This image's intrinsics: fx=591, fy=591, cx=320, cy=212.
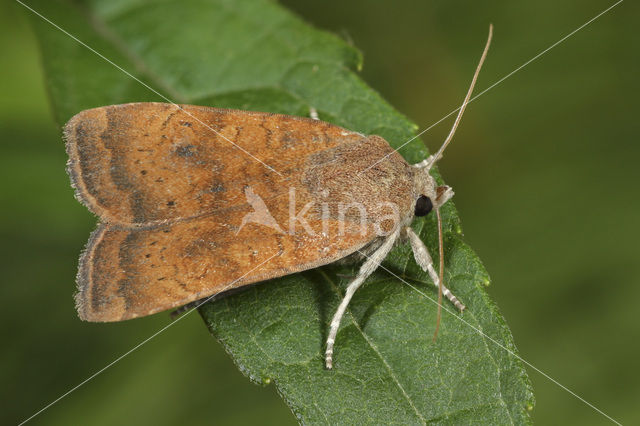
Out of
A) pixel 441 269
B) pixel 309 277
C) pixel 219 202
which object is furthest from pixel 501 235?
pixel 219 202

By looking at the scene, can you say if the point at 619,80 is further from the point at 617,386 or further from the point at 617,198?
the point at 617,386

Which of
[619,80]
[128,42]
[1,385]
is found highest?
[619,80]

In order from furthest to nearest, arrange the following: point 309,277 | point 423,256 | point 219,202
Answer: point 309,277
point 423,256
point 219,202

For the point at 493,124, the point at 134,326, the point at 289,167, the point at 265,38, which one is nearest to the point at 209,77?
the point at 265,38

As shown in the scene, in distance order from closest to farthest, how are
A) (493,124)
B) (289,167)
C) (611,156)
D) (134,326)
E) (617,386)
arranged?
(289,167) → (617,386) → (134,326) → (611,156) → (493,124)

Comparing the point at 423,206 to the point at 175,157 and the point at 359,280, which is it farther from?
the point at 175,157

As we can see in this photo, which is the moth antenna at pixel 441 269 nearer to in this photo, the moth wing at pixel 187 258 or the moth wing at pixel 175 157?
the moth wing at pixel 187 258

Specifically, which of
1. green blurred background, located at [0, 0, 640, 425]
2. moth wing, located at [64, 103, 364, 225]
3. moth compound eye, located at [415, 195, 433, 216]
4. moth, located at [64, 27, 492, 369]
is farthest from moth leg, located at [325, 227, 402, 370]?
green blurred background, located at [0, 0, 640, 425]
